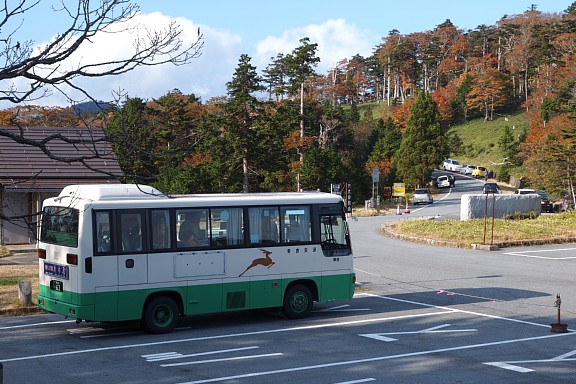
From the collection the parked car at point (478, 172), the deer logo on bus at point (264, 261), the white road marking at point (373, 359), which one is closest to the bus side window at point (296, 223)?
the deer logo on bus at point (264, 261)

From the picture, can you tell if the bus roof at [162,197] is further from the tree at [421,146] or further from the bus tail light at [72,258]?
the tree at [421,146]

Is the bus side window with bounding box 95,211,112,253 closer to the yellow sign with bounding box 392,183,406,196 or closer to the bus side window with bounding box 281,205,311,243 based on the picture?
the bus side window with bounding box 281,205,311,243

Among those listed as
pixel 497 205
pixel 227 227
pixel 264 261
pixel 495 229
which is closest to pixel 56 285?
pixel 227 227

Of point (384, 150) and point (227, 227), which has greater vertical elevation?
point (384, 150)

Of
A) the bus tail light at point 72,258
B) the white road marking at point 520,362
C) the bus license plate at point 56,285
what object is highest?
the bus tail light at point 72,258

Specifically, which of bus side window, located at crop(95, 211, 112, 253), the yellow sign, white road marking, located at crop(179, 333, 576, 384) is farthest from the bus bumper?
the yellow sign

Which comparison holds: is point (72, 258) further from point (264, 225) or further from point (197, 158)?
point (197, 158)

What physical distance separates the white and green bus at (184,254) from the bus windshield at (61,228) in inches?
1.0

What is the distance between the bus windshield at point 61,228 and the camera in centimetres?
1414

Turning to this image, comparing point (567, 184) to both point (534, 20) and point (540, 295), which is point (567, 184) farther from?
point (534, 20)

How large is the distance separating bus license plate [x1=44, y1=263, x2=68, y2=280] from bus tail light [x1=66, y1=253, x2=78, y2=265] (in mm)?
174

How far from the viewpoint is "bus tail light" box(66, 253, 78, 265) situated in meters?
14.0

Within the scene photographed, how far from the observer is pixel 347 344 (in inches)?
546

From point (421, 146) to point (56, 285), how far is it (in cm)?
6032
